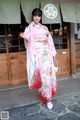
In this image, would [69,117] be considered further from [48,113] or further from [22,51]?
[22,51]

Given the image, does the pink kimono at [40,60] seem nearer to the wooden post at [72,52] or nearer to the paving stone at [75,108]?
the paving stone at [75,108]

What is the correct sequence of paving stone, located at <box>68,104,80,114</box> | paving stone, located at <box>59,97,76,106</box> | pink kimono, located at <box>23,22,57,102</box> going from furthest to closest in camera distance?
paving stone, located at <box>59,97,76,106</box>, pink kimono, located at <box>23,22,57,102</box>, paving stone, located at <box>68,104,80,114</box>

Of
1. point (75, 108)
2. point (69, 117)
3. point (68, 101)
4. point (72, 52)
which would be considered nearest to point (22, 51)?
point (72, 52)

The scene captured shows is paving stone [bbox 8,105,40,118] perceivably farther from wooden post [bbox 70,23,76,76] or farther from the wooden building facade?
wooden post [bbox 70,23,76,76]

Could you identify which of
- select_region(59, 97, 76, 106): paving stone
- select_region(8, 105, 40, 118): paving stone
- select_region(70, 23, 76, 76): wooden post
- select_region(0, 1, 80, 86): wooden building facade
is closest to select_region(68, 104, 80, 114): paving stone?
select_region(59, 97, 76, 106): paving stone

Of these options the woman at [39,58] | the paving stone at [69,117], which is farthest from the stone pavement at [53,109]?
the woman at [39,58]

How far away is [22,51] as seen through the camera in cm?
586

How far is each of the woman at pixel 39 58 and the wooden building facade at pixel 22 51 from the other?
76cm

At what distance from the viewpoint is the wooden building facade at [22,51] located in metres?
5.60

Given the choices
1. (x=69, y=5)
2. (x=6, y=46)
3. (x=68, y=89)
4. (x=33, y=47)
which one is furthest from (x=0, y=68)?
(x=69, y=5)

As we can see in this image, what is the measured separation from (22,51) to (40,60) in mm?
1599

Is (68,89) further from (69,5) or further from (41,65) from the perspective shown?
(69,5)

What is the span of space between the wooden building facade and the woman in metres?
0.76

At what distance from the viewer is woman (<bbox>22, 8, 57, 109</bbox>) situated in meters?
4.32
